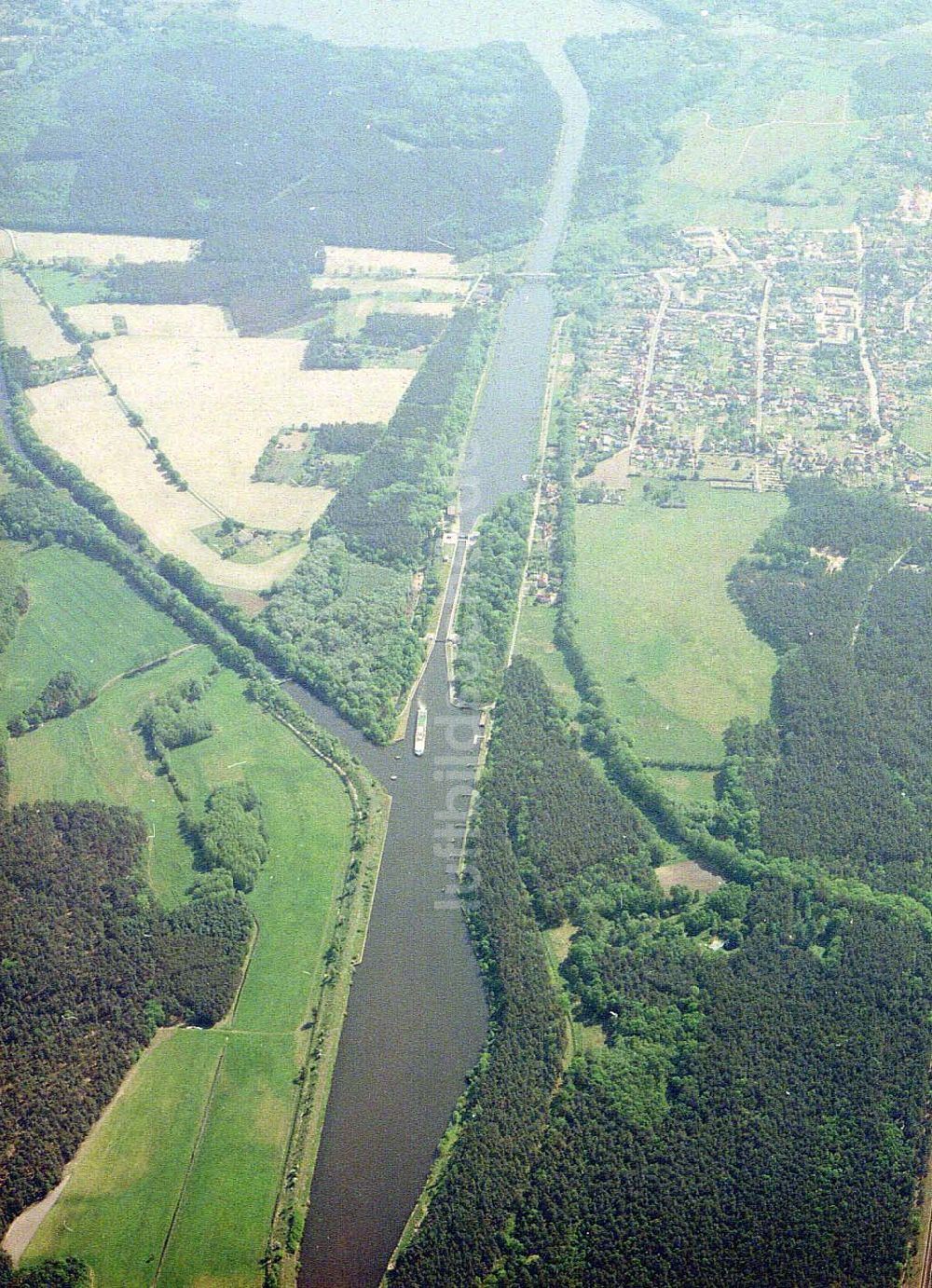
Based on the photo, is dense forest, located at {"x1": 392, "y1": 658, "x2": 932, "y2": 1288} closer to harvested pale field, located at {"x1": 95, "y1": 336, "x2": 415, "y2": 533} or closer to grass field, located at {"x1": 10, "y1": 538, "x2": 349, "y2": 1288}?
grass field, located at {"x1": 10, "y1": 538, "x2": 349, "y2": 1288}

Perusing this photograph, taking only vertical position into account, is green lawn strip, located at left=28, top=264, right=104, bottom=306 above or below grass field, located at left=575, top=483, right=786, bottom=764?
above

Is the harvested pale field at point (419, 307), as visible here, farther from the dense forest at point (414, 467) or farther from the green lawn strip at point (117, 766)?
the green lawn strip at point (117, 766)

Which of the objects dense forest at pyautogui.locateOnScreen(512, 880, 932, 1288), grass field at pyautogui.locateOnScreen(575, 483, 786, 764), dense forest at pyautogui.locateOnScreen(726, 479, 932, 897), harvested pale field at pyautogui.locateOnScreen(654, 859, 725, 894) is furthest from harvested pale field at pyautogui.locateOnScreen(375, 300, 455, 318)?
dense forest at pyautogui.locateOnScreen(512, 880, 932, 1288)

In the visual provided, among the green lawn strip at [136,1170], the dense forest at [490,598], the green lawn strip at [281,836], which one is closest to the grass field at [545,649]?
the dense forest at [490,598]

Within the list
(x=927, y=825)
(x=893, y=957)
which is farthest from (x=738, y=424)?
(x=893, y=957)

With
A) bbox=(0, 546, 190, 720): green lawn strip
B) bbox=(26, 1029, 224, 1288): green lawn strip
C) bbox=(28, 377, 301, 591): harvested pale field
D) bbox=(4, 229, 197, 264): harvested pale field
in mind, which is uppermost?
bbox=(4, 229, 197, 264): harvested pale field

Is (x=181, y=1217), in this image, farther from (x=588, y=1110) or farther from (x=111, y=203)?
(x=111, y=203)

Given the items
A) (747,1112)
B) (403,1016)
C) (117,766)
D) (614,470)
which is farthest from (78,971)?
(614,470)
